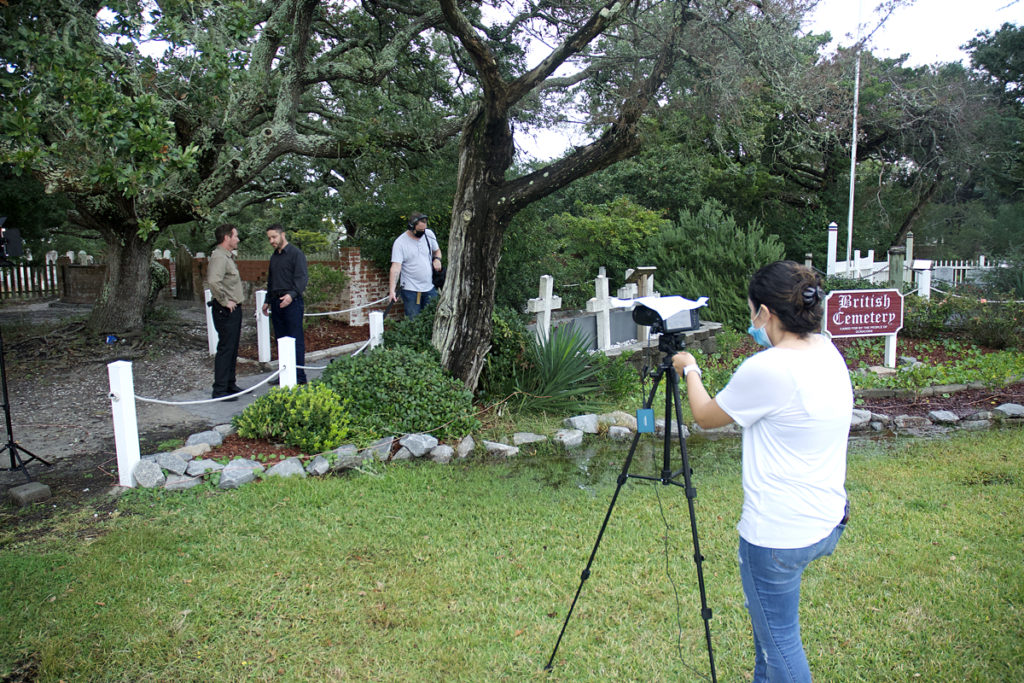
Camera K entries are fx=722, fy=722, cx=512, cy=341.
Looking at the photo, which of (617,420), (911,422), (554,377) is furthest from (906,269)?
(554,377)

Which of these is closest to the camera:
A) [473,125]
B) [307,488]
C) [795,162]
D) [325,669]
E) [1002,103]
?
[325,669]

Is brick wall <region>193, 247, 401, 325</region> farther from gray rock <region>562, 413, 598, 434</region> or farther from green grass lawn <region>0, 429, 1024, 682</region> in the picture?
green grass lawn <region>0, 429, 1024, 682</region>

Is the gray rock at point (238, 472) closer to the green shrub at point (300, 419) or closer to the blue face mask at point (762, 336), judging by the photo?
the green shrub at point (300, 419)

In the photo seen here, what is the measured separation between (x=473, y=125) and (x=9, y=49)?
4307 mm

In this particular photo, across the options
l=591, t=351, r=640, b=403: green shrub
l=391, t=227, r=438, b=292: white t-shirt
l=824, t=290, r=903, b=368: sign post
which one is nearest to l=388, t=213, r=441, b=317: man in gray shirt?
l=391, t=227, r=438, b=292: white t-shirt

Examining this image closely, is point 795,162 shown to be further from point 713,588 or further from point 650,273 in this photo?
point 713,588

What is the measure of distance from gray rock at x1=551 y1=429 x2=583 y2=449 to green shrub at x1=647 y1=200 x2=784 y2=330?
5.91m

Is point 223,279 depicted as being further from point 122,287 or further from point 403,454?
point 122,287

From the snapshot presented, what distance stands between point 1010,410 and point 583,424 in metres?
4.31

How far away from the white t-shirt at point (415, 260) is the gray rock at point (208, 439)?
2.84 metres

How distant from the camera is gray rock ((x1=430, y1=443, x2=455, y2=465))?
6.09 m

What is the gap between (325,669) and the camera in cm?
320

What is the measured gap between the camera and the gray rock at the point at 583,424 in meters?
7.02

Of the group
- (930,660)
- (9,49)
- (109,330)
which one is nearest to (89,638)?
(930,660)
